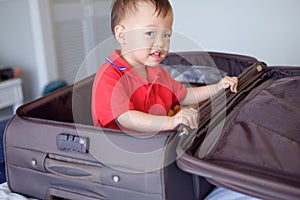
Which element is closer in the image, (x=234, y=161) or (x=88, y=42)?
(x=234, y=161)

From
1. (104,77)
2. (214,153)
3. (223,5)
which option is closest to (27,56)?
(223,5)

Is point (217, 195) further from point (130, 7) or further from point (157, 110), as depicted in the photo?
point (130, 7)

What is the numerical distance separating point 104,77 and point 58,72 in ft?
6.33

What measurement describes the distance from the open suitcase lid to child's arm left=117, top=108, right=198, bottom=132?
0.07 feet

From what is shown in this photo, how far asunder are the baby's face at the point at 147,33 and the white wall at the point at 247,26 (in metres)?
1.07

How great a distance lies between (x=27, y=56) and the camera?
250cm

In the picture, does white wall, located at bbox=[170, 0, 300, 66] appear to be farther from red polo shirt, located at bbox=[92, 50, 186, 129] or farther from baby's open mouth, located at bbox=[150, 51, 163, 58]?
baby's open mouth, located at bbox=[150, 51, 163, 58]

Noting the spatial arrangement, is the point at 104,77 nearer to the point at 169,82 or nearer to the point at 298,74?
the point at 169,82

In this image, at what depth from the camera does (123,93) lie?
29.6 inches

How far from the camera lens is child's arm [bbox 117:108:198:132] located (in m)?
0.61

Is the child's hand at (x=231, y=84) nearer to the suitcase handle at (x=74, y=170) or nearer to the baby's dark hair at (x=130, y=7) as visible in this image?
the baby's dark hair at (x=130, y=7)

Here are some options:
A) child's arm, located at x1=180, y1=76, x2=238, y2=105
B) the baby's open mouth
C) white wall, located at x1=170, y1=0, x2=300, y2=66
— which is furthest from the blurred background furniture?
the baby's open mouth

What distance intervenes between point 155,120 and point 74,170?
17 cm

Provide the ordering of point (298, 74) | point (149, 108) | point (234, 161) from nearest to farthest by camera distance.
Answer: point (234, 161), point (149, 108), point (298, 74)
